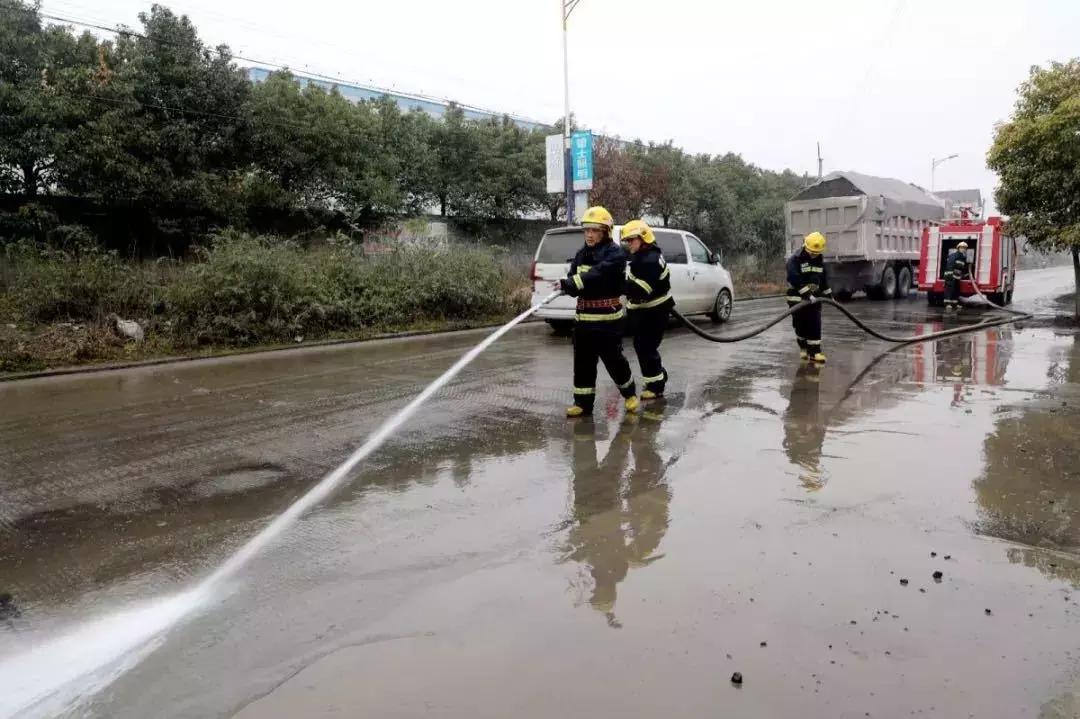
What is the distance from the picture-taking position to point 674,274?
13.1 meters

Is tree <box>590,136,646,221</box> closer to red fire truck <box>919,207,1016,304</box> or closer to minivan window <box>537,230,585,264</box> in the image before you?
red fire truck <box>919,207,1016,304</box>

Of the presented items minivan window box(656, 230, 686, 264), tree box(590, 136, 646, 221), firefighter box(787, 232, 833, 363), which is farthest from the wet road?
tree box(590, 136, 646, 221)

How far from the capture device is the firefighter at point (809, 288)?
9.68 m

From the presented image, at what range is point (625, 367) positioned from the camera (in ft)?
22.8

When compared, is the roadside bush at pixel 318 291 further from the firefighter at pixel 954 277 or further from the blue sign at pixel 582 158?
the firefighter at pixel 954 277

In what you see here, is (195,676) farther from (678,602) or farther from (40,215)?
(40,215)

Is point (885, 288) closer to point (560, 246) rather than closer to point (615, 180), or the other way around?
point (615, 180)

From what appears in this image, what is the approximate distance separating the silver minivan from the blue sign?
505 cm

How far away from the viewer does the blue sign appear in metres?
18.2

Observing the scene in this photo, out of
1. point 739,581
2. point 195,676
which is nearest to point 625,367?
point 739,581

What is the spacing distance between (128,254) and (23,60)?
450 centimetres

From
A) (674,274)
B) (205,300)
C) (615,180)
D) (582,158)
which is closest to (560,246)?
(674,274)

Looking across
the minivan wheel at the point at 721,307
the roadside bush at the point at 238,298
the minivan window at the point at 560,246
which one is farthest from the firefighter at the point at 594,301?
the minivan wheel at the point at 721,307

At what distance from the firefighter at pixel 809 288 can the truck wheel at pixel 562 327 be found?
4.16 m
